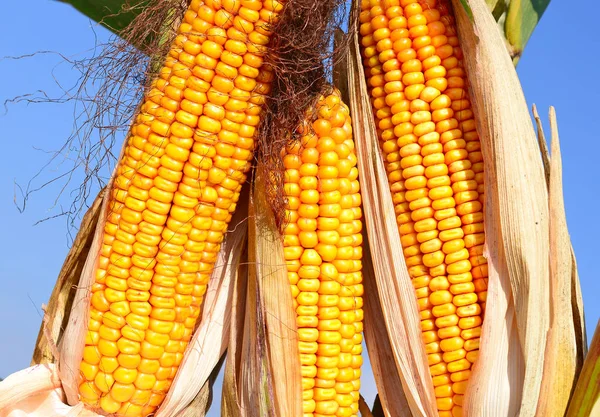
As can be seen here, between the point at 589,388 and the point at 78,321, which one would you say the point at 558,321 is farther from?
the point at 78,321

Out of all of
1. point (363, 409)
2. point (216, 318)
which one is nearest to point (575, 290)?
point (363, 409)

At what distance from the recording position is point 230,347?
8.12 feet

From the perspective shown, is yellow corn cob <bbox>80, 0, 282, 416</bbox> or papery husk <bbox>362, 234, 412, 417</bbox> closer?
yellow corn cob <bbox>80, 0, 282, 416</bbox>

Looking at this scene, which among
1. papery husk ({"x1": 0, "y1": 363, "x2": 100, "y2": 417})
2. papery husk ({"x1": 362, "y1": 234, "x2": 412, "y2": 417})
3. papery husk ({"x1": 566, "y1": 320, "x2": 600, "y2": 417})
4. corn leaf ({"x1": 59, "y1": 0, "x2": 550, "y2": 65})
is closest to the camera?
papery husk ({"x1": 566, "y1": 320, "x2": 600, "y2": 417})

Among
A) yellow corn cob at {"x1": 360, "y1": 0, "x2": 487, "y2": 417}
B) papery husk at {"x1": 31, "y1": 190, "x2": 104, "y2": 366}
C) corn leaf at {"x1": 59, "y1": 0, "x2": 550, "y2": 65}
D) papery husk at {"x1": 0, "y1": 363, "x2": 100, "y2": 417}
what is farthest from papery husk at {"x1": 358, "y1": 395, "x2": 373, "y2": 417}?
corn leaf at {"x1": 59, "y1": 0, "x2": 550, "y2": 65}

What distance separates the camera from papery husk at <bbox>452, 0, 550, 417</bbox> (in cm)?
215

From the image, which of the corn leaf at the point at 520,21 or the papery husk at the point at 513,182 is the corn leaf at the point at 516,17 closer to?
the corn leaf at the point at 520,21

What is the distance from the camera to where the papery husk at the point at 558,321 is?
2.13m

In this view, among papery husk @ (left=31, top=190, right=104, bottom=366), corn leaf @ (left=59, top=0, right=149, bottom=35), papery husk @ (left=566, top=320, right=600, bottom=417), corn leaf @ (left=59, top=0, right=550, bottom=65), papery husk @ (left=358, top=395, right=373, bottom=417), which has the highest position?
corn leaf @ (left=59, top=0, right=149, bottom=35)

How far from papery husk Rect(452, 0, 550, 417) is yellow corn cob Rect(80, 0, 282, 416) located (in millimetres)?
723

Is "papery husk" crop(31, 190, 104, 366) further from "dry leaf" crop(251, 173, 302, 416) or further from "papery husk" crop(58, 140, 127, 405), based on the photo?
"dry leaf" crop(251, 173, 302, 416)

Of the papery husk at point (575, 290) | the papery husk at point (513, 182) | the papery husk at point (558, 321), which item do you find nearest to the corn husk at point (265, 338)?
the papery husk at point (513, 182)

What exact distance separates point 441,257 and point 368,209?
0.31 meters

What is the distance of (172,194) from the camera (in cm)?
232
